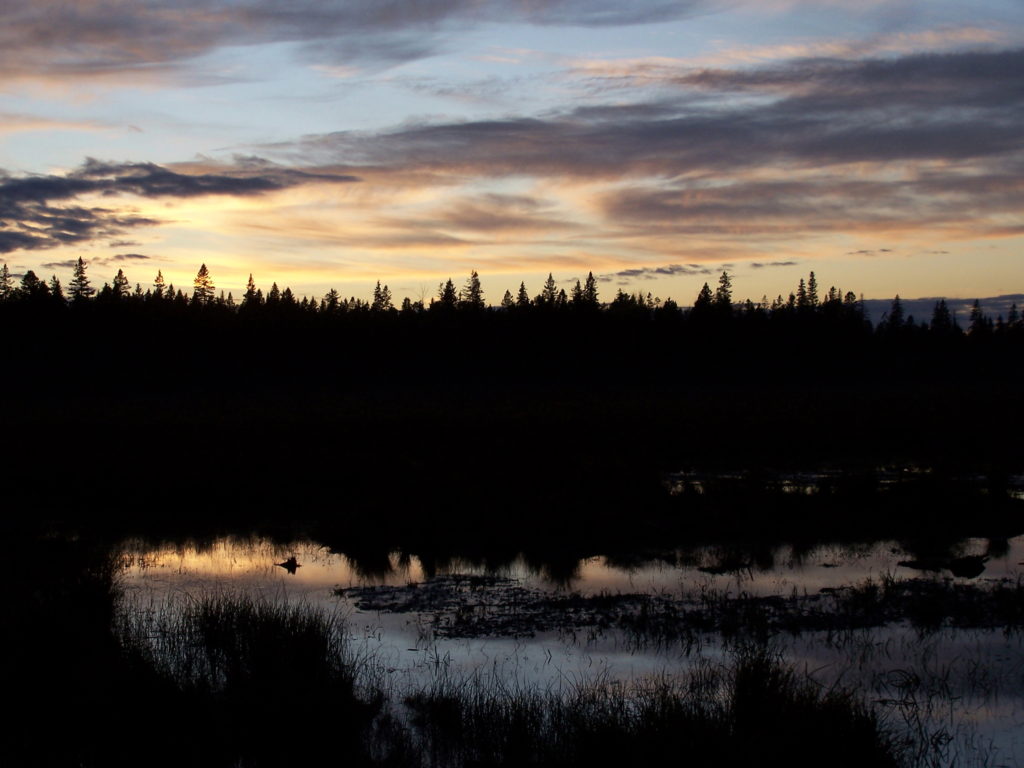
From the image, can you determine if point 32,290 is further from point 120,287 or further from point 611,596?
point 611,596

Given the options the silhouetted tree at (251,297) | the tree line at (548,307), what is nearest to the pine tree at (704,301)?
the tree line at (548,307)

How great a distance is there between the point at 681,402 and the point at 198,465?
1556 inches

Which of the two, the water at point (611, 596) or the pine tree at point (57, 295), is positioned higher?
A: the pine tree at point (57, 295)

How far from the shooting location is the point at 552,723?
7688 millimetres

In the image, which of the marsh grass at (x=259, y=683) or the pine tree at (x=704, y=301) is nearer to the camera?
the marsh grass at (x=259, y=683)

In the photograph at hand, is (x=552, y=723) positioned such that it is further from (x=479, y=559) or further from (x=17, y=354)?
(x=17, y=354)

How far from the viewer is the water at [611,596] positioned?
888 cm

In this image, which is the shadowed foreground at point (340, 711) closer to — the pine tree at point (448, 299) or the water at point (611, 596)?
the water at point (611, 596)

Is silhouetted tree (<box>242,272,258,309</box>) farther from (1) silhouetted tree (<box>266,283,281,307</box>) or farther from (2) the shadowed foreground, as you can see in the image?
(2) the shadowed foreground

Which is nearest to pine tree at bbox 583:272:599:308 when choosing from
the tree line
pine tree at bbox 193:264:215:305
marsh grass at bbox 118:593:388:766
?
the tree line

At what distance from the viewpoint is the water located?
349 inches

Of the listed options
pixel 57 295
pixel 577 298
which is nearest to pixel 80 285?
pixel 57 295

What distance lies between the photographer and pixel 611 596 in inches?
502

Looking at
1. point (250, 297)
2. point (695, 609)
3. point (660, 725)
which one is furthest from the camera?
point (250, 297)
